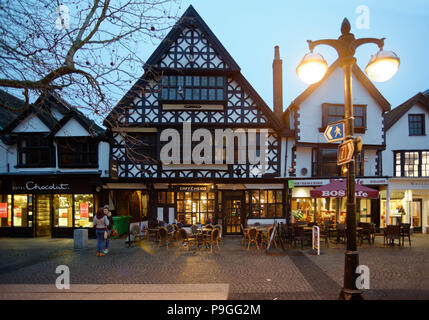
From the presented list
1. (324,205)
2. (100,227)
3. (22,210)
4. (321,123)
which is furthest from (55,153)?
(324,205)

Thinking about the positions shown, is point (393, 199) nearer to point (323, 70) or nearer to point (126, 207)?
point (323, 70)

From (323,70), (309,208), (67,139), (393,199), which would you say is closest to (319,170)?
(309,208)

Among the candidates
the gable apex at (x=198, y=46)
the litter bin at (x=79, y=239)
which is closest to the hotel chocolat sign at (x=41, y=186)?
the litter bin at (x=79, y=239)

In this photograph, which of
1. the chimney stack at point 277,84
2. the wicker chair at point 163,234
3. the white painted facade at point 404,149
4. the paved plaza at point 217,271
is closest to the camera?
the paved plaza at point 217,271

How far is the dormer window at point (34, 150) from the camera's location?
49.8 ft

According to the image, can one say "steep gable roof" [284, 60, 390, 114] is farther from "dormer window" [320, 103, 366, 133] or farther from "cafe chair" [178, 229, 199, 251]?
"cafe chair" [178, 229, 199, 251]

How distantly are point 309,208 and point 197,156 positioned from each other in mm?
8028

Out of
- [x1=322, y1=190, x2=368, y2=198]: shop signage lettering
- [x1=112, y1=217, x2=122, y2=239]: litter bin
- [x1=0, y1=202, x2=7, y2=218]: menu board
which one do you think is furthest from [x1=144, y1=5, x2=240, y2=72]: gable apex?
[x1=0, y1=202, x2=7, y2=218]: menu board

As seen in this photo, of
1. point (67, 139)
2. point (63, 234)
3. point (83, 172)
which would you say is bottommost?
point (63, 234)

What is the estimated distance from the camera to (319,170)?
1548 centimetres

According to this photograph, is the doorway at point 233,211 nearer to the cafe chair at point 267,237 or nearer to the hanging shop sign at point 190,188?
the hanging shop sign at point 190,188

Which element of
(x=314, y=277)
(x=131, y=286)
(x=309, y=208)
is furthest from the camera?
(x=309, y=208)

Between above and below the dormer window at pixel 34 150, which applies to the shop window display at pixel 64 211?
below

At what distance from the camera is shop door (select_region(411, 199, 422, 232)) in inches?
658
